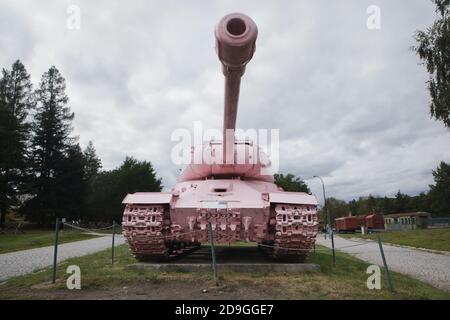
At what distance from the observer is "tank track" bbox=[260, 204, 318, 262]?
25.3ft

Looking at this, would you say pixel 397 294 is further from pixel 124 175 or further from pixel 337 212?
pixel 337 212

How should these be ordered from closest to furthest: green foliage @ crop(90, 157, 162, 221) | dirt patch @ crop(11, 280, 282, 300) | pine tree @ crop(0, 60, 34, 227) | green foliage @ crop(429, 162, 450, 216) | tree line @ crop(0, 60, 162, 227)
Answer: dirt patch @ crop(11, 280, 282, 300)
pine tree @ crop(0, 60, 34, 227)
tree line @ crop(0, 60, 162, 227)
green foliage @ crop(90, 157, 162, 221)
green foliage @ crop(429, 162, 450, 216)

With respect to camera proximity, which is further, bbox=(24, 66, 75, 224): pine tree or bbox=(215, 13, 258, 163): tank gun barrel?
bbox=(24, 66, 75, 224): pine tree

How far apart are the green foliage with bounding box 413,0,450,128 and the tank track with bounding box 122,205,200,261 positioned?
10413 millimetres

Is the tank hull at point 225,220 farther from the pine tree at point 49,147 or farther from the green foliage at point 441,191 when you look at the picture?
the green foliage at point 441,191

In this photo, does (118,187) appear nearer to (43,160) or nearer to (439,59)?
(43,160)

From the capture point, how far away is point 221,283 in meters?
6.66

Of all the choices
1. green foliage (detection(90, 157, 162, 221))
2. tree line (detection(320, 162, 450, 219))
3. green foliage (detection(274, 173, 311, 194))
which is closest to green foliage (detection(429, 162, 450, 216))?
tree line (detection(320, 162, 450, 219))

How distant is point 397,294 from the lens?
5.92 metres

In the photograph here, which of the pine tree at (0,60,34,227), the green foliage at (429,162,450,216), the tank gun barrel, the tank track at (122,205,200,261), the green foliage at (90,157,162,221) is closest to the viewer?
the tank gun barrel

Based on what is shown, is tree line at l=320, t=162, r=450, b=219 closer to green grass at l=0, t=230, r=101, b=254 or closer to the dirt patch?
green grass at l=0, t=230, r=101, b=254

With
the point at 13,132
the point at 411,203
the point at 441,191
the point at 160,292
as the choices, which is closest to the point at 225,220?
the point at 160,292

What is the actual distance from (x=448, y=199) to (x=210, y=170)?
222ft
